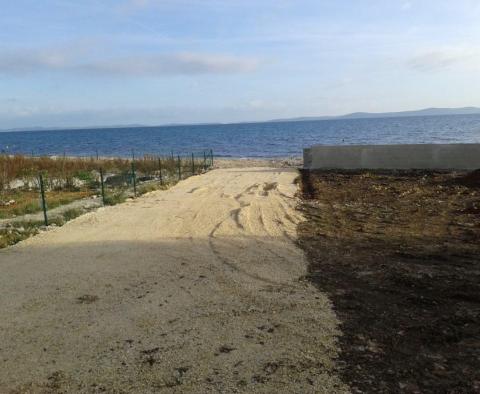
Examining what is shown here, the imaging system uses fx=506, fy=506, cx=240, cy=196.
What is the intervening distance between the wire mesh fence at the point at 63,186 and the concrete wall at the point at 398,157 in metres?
6.88

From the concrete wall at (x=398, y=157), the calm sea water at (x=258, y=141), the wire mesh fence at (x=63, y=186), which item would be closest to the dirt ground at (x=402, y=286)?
the wire mesh fence at (x=63, y=186)

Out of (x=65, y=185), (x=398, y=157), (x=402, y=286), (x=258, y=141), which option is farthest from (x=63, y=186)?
(x=258, y=141)

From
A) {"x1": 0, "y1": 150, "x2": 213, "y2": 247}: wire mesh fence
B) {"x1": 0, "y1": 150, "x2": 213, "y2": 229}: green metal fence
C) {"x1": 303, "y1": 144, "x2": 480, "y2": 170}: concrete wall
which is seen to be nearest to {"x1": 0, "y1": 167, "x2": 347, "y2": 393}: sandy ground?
{"x1": 0, "y1": 150, "x2": 213, "y2": 247}: wire mesh fence

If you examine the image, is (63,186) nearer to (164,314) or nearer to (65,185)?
(65,185)

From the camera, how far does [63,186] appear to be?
20172 mm

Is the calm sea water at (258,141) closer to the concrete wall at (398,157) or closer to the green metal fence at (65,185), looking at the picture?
the green metal fence at (65,185)

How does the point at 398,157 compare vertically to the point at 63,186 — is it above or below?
above

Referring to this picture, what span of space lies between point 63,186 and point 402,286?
1637 centimetres

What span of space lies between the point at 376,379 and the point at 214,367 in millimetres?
1434

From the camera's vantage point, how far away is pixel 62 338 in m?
5.40

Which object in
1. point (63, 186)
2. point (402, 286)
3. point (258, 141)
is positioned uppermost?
point (402, 286)

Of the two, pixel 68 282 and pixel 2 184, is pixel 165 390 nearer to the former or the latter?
pixel 68 282

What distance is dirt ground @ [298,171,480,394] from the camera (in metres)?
4.46

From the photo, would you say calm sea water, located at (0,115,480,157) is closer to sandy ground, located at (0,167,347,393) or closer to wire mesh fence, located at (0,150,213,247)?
wire mesh fence, located at (0,150,213,247)
